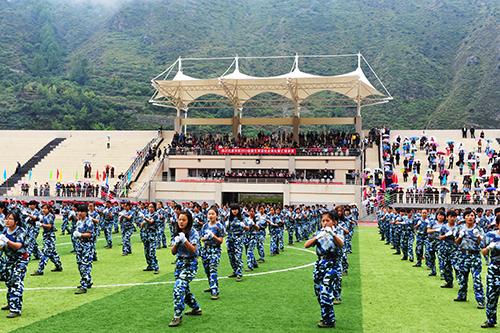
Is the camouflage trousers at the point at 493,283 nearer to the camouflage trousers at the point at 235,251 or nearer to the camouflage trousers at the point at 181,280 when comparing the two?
the camouflage trousers at the point at 181,280

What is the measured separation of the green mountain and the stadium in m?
42.8

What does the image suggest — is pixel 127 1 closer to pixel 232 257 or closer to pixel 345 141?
pixel 345 141

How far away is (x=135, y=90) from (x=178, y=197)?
77.2 meters

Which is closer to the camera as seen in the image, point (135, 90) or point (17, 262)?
point (17, 262)

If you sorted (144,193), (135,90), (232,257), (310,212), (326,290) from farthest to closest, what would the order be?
(135,90) < (144,193) < (310,212) < (232,257) < (326,290)

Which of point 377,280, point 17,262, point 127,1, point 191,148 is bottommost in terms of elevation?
point 377,280

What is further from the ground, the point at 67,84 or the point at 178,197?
the point at 67,84

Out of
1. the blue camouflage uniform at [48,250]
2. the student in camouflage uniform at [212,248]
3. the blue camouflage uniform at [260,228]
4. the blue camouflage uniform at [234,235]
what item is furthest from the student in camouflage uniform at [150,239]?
the student in camouflage uniform at [212,248]

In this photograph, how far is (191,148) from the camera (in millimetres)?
57625

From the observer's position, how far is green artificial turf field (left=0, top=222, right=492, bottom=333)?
11.2 m

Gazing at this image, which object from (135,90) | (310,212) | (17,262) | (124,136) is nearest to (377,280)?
(17,262)

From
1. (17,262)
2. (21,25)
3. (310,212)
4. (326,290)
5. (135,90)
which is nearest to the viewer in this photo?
(326,290)

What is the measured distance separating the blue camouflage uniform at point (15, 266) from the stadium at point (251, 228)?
20mm

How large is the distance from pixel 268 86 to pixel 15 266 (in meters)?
50.1
